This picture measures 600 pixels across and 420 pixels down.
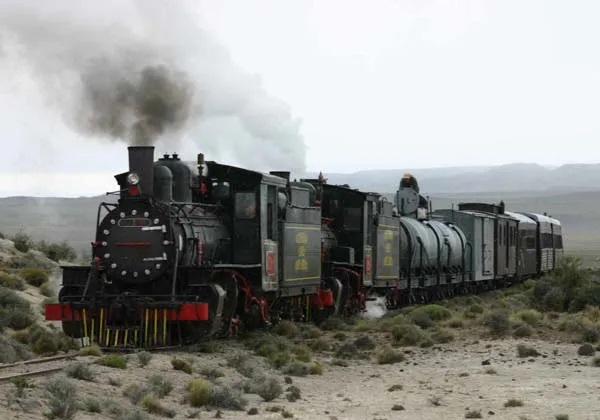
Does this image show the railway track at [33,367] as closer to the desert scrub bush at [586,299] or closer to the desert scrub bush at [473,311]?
the desert scrub bush at [473,311]

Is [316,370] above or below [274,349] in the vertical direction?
below

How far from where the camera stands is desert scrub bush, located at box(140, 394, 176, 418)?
43.1ft

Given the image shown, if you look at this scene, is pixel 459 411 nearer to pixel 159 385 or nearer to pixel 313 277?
pixel 159 385

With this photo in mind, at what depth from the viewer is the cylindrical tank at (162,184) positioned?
19.3 metres

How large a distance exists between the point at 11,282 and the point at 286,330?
406 inches

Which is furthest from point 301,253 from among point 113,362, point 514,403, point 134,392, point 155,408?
point 155,408

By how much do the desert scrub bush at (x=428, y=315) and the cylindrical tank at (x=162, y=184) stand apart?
30.9 ft

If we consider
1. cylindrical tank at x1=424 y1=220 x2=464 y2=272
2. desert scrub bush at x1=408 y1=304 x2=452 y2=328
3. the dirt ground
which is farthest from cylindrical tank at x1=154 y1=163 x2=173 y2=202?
cylindrical tank at x1=424 y1=220 x2=464 y2=272

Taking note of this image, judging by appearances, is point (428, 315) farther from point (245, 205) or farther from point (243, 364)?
point (243, 364)

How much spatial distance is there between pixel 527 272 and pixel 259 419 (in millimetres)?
39833

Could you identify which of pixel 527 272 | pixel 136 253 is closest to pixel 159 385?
pixel 136 253

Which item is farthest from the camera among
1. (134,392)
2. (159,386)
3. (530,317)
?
(530,317)

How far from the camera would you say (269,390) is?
49.3 feet

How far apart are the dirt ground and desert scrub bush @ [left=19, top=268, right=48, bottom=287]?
13030 mm
